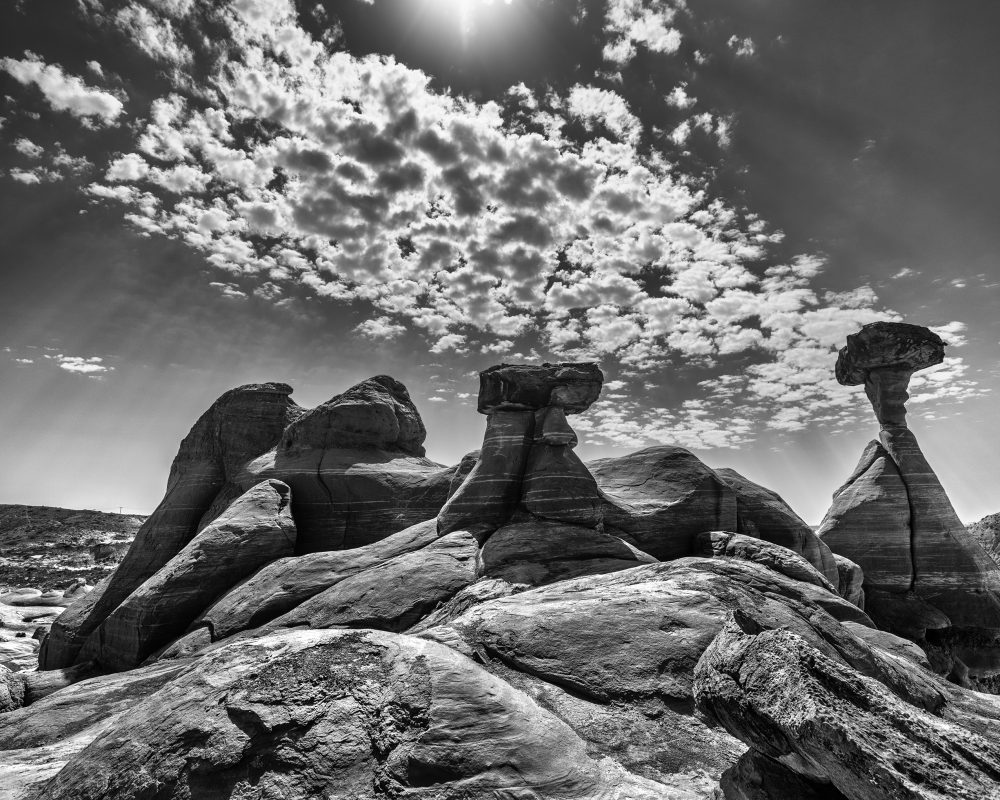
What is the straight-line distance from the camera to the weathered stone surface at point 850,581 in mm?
24250

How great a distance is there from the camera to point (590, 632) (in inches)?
388

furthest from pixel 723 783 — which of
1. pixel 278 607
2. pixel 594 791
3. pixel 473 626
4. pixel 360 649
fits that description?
pixel 278 607

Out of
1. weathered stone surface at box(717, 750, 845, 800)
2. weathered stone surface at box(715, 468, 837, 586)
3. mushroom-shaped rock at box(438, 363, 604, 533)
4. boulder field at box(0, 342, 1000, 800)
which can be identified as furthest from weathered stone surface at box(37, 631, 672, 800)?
weathered stone surface at box(715, 468, 837, 586)

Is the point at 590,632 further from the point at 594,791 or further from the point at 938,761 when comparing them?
the point at 938,761

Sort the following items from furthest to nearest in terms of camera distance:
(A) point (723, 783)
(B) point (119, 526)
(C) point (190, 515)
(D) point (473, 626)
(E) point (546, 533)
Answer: (B) point (119, 526), (C) point (190, 515), (E) point (546, 533), (D) point (473, 626), (A) point (723, 783)

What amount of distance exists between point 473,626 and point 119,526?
4319 inches

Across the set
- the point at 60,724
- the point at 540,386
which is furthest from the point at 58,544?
the point at 540,386

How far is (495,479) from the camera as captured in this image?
19.5 m

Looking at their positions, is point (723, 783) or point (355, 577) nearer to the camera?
point (723, 783)

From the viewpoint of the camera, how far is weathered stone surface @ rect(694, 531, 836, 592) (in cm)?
1639

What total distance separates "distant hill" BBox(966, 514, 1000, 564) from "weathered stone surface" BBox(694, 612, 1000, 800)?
67148 millimetres

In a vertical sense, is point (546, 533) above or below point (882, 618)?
above

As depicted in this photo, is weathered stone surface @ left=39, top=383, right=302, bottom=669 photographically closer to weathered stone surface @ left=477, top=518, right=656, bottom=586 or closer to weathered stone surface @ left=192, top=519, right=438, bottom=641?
weathered stone surface @ left=192, top=519, right=438, bottom=641

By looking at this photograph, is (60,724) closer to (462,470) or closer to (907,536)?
(462,470)
